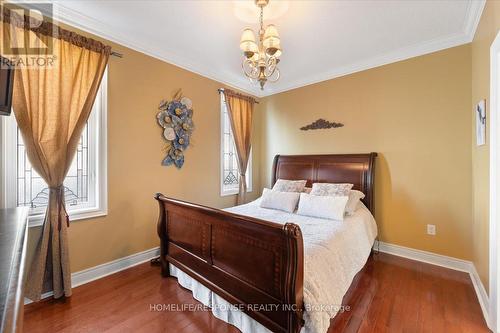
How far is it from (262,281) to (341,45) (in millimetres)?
2867

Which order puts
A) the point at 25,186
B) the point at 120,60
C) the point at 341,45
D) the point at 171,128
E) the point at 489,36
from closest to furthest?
1. the point at 489,36
2. the point at 25,186
3. the point at 120,60
4. the point at 341,45
5. the point at 171,128

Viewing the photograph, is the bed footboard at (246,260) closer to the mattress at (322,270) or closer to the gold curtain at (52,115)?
the mattress at (322,270)

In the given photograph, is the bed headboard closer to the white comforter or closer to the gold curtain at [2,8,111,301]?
the white comforter

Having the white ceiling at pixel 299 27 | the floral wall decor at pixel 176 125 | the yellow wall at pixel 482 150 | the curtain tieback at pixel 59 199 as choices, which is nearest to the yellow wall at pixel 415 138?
the yellow wall at pixel 482 150

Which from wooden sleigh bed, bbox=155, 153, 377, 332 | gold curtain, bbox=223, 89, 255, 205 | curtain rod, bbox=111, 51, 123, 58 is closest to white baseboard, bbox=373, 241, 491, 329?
wooden sleigh bed, bbox=155, 153, 377, 332

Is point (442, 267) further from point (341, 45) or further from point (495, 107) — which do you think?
point (341, 45)

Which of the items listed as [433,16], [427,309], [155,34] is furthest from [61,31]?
[427,309]

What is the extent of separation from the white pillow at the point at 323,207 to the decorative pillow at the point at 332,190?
0.21m

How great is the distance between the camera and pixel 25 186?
2035 mm

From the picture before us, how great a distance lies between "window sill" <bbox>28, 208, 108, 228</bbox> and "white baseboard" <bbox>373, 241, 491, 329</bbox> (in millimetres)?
3561

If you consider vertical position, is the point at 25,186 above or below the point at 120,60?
below

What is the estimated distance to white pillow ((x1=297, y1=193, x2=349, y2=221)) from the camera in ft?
8.23

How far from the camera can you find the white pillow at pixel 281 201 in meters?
2.90

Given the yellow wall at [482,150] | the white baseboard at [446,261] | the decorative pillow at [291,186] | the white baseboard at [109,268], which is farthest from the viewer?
the decorative pillow at [291,186]
